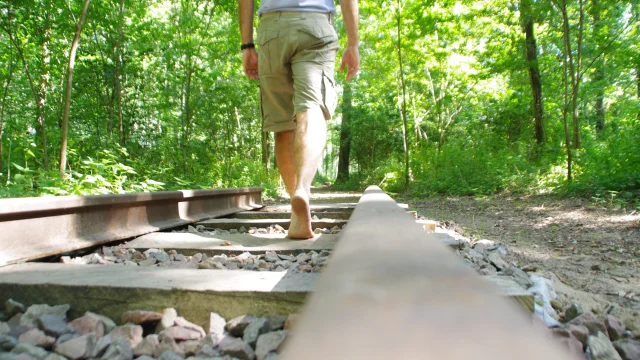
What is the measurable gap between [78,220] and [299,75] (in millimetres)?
1504

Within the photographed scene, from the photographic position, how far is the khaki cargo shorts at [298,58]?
8.21ft

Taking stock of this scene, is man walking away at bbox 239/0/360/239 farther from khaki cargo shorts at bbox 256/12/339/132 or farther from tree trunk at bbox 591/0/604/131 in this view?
tree trunk at bbox 591/0/604/131

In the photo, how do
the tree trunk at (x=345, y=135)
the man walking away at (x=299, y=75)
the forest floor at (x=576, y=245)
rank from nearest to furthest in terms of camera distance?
the forest floor at (x=576, y=245), the man walking away at (x=299, y=75), the tree trunk at (x=345, y=135)

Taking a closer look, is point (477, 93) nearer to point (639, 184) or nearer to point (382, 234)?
point (639, 184)

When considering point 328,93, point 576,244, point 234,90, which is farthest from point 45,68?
point 576,244

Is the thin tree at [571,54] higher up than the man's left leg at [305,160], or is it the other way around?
the thin tree at [571,54]

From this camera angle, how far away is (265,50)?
8.72 ft

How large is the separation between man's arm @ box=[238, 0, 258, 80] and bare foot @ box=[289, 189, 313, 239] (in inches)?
47.9

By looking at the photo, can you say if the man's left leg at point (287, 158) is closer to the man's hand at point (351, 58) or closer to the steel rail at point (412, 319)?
the man's hand at point (351, 58)

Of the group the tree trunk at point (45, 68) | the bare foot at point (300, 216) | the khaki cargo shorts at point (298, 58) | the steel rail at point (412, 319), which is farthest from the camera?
the tree trunk at point (45, 68)

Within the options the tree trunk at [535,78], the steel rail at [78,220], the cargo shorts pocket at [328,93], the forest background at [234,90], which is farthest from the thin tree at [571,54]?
the steel rail at [78,220]

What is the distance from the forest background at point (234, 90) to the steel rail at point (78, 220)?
153 cm

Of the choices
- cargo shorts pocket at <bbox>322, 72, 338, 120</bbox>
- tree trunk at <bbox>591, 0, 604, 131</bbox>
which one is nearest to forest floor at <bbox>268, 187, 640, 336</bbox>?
cargo shorts pocket at <bbox>322, 72, 338, 120</bbox>

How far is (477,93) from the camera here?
15.1 metres
